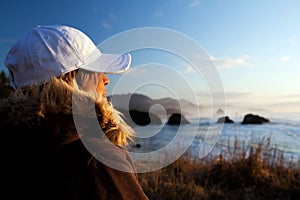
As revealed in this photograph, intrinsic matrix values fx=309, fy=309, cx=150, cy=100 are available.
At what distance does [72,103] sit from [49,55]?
27 centimetres

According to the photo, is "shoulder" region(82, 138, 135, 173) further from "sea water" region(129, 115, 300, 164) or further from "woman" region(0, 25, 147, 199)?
"sea water" region(129, 115, 300, 164)

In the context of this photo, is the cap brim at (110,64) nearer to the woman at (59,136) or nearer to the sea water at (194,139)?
the woman at (59,136)

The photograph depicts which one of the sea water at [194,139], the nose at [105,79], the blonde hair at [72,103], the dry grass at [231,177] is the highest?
the nose at [105,79]

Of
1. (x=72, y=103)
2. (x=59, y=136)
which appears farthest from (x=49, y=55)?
(x=59, y=136)

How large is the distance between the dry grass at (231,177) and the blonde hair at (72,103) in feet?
9.95

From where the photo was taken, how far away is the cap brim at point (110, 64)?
4.43 ft

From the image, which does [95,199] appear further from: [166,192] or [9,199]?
[166,192]

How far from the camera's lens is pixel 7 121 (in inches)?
44.4

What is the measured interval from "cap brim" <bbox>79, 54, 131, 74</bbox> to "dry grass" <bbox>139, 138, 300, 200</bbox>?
289 centimetres

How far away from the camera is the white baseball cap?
4.15 feet

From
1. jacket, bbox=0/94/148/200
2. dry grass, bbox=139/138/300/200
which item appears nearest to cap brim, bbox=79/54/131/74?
jacket, bbox=0/94/148/200

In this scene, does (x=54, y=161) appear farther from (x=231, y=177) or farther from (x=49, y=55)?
(x=231, y=177)

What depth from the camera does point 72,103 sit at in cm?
113

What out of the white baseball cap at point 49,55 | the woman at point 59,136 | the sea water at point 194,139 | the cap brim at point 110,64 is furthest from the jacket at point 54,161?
the sea water at point 194,139
